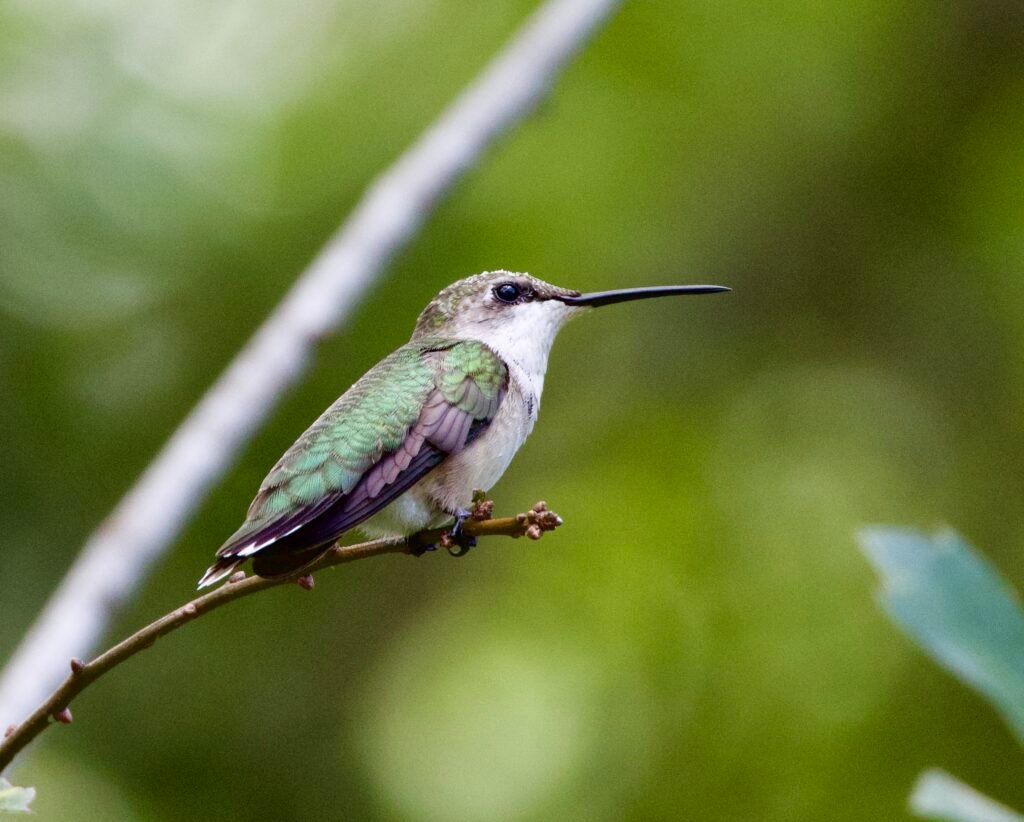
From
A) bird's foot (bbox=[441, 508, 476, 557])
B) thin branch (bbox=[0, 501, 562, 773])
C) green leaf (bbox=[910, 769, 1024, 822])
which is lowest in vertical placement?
green leaf (bbox=[910, 769, 1024, 822])

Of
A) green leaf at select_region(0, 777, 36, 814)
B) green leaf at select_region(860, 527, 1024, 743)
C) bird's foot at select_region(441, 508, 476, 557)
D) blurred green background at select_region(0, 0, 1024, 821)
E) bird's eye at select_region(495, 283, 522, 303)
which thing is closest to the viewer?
green leaf at select_region(0, 777, 36, 814)

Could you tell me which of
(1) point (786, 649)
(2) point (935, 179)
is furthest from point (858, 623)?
(2) point (935, 179)

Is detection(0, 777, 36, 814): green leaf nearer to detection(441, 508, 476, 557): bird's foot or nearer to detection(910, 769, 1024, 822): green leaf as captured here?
detection(441, 508, 476, 557): bird's foot

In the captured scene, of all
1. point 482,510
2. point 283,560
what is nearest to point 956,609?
point 482,510

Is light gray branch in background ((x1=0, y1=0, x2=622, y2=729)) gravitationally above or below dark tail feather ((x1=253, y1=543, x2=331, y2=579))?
above

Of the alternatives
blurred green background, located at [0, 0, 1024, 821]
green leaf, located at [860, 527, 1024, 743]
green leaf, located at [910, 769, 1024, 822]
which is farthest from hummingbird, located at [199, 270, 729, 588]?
blurred green background, located at [0, 0, 1024, 821]

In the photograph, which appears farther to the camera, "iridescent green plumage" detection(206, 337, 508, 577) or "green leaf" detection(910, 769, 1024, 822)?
"iridescent green plumage" detection(206, 337, 508, 577)

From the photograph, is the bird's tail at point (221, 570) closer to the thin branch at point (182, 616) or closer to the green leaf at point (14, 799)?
the thin branch at point (182, 616)
